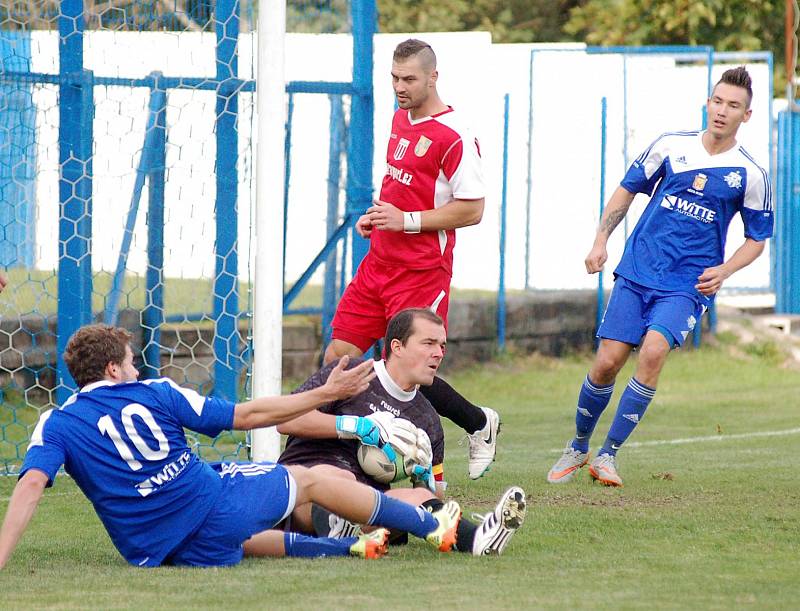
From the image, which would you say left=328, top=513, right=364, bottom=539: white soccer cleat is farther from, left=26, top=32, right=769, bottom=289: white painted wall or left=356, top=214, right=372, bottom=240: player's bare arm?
left=26, top=32, right=769, bottom=289: white painted wall

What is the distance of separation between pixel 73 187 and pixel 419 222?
95.5 inches

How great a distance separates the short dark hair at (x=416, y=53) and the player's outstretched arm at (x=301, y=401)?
6.61 feet

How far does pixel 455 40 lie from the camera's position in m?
15.6

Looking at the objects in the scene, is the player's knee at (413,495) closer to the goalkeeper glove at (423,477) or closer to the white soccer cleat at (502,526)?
the goalkeeper glove at (423,477)

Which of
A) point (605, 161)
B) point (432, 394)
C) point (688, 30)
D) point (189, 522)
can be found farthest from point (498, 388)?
point (688, 30)

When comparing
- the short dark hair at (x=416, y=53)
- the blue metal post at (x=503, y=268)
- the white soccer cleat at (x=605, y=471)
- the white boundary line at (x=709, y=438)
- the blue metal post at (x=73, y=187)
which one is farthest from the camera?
the blue metal post at (x=503, y=268)

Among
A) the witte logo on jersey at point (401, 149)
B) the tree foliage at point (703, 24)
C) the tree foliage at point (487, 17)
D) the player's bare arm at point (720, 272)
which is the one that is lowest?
the player's bare arm at point (720, 272)

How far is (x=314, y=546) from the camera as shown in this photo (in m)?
5.08

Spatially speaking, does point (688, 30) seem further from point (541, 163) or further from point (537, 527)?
point (537, 527)

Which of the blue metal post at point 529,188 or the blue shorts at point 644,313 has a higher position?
the blue metal post at point 529,188

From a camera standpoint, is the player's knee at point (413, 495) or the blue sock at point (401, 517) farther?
the player's knee at point (413, 495)

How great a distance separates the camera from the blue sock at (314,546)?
5.07 m

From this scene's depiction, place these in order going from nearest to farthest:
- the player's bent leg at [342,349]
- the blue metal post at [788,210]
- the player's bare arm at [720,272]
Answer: the player's bent leg at [342,349] → the player's bare arm at [720,272] → the blue metal post at [788,210]

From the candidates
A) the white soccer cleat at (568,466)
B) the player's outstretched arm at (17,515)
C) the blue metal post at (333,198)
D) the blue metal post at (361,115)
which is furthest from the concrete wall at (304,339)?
the player's outstretched arm at (17,515)
